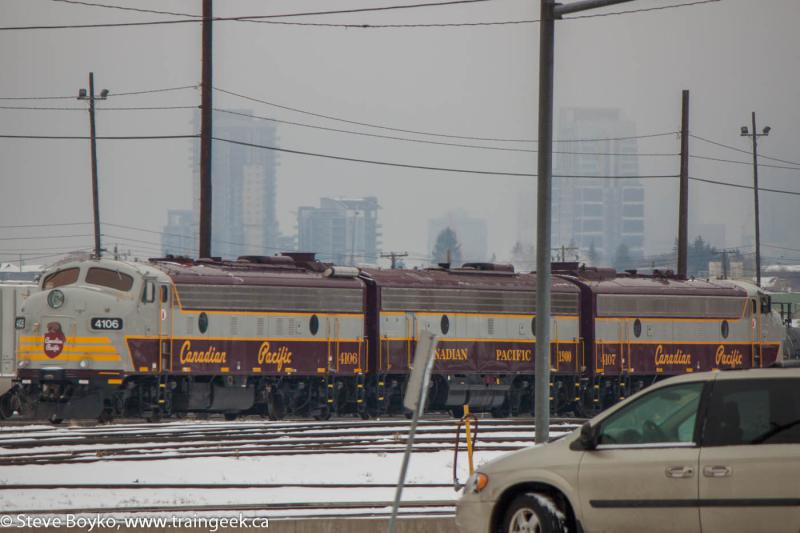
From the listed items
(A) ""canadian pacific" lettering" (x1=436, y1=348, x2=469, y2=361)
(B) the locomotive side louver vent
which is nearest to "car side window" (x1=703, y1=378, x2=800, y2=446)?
(B) the locomotive side louver vent

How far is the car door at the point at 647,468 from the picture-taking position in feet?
43.5

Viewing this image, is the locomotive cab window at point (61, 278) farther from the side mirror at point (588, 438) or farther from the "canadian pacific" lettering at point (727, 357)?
the side mirror at point (588, 438)

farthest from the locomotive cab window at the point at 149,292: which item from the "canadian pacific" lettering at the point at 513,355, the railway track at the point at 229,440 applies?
the "canadian pacific" lettering at the point at 513,355

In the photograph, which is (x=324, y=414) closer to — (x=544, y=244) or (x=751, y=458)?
(x=544, y=244)

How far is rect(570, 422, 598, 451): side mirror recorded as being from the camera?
13.9 meters

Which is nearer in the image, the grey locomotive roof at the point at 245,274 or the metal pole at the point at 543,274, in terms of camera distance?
the metal pole at the point at 543,274

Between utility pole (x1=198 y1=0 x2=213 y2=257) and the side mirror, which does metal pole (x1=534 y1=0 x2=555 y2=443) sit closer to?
the side mirror

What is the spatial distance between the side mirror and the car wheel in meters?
0.67

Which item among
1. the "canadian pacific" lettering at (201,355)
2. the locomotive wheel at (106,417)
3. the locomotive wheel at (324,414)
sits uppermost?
the "canadian pacific" lettering at (201,355)

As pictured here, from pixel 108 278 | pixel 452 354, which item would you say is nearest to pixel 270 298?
pixel 108 278

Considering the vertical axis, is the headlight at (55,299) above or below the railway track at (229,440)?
above

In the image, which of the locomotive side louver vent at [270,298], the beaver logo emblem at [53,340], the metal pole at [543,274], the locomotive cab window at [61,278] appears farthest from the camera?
the locomotive side louver vent at [270,298]

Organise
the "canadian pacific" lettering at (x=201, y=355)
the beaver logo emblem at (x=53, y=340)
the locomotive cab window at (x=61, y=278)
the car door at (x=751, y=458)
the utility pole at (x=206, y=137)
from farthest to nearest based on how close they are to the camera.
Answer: the utility pole at (x=206, y=137) → the "canadian pacific" lettering at (x=201, y=355) → the locomotive cab window at (x=61, y=278) → the beaver logo emblem at (x=53, y=340) → the car door at (x=751, y=458)

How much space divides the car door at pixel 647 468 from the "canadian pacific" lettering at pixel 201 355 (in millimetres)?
22597
